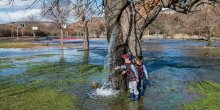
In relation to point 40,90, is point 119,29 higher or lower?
higher

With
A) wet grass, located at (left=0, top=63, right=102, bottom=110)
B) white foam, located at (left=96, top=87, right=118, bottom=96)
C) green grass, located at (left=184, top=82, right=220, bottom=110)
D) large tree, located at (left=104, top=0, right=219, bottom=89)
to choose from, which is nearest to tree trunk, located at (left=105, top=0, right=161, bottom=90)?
Answer: large tree, located at (left=104, top=0, right=219, bottom=89)

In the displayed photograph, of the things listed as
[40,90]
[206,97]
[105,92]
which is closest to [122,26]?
[105,92]

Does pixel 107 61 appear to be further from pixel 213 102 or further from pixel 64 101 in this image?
pixel 213 102

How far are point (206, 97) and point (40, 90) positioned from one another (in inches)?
259

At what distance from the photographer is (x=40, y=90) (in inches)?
616

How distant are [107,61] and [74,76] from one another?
15.5 feet

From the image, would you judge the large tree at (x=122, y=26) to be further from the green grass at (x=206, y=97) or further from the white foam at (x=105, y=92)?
the green grass at (x=206, y=97)

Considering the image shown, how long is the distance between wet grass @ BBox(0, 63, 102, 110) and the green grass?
13.1ft

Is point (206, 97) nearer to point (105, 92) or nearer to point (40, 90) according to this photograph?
point (105, 92)

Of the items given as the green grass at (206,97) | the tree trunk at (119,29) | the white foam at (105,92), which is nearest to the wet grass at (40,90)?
the white foam at (105,92)

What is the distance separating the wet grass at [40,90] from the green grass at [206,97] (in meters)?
3.98

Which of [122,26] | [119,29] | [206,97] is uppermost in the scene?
[122,26]

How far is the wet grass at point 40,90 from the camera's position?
1270 centimetres

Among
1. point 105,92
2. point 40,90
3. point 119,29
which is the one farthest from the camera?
point 119,29
